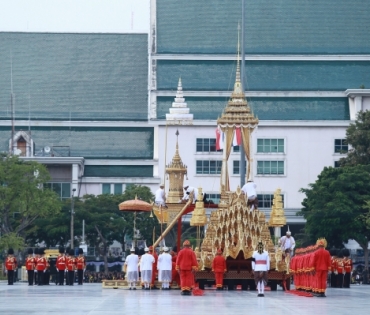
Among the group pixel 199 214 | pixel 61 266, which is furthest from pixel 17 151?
pixel 199 214

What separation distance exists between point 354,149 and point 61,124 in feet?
89.8

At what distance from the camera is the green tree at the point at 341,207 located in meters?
70.6

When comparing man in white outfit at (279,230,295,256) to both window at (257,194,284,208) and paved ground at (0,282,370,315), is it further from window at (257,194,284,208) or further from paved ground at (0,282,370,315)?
window at (257,194,284,208)

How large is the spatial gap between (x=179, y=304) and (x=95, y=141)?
70.1m

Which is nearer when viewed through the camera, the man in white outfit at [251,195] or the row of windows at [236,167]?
the man in white outfit at [251,195]

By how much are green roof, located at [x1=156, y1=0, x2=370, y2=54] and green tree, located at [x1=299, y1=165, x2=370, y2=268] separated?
26860mm

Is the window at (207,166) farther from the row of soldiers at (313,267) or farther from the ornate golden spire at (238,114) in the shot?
the row of soldiers at (313,267)

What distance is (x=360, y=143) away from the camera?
8025 cm

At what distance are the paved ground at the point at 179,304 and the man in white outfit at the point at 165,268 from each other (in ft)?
8.39

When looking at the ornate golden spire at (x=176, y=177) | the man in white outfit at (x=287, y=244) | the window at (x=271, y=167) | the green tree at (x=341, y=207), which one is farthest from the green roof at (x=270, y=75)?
the man in white outfit at (x=287, y=244)

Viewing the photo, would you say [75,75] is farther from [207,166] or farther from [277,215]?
[277,215]

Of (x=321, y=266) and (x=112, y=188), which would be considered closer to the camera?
(x=321, y=266)

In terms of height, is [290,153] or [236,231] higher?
[290,153]

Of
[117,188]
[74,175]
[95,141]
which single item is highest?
[95,141]
